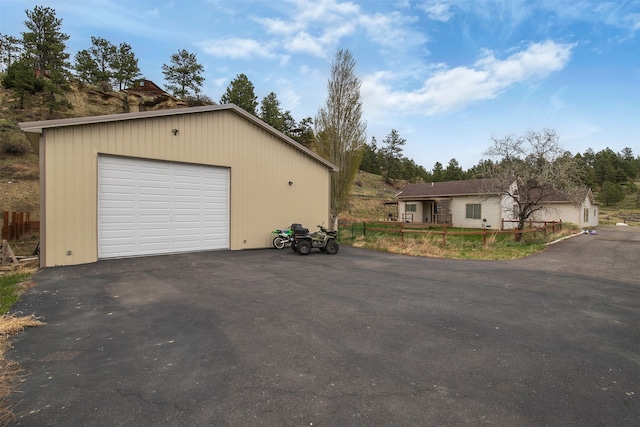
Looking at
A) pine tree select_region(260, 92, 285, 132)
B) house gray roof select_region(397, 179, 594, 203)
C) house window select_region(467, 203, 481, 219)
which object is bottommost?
house window select_region(467, 203, 481, 219)

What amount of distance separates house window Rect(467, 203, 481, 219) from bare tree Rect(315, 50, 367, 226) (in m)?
12.3

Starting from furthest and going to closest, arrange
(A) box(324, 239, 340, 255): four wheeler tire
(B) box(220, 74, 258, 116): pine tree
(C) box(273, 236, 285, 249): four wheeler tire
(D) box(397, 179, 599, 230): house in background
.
→ (B) box(220, 74, 258, 116): pine tree → (D) box(397, 179, 599, 230): house in background → (C) box(273, 236, 285, 249): four wheeler tire → (A) box(324, 239, 340, 255): four wheeler tire

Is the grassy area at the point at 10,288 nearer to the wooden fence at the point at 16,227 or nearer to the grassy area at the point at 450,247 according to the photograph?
the wooden fence at the point at 16,227

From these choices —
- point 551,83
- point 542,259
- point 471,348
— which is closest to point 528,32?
point 551,83

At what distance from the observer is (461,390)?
8.54 ft

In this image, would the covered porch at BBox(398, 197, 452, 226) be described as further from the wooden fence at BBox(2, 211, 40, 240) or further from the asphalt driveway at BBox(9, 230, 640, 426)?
the wooden fence at BBox(2, 211, 40, 240)

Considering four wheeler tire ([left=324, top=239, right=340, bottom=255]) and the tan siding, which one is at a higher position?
the tan siding

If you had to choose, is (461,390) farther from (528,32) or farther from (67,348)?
(528,32)

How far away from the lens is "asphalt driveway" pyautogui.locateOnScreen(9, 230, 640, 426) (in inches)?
92.1

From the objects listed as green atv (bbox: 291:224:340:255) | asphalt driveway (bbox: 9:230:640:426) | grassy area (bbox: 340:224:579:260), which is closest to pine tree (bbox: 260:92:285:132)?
grassy area (bbox: 340:224:579:260)

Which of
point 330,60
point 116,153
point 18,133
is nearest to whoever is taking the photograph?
point 116,153

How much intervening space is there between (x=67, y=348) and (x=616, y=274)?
442 inches

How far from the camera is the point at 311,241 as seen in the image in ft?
35.7

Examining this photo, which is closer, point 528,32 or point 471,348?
point 471,348
